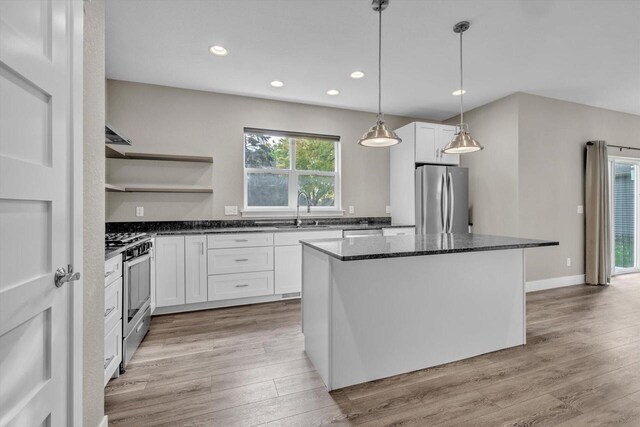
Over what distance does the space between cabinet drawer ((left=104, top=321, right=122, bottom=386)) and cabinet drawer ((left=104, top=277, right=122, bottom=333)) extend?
47 millimetres

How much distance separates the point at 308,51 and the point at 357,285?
2328 millimetres

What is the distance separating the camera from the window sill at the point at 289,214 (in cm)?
401

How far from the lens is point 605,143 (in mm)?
4285

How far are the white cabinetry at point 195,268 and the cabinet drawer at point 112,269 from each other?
1188 mm

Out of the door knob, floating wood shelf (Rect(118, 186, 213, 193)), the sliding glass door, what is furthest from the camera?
the sliding glass door

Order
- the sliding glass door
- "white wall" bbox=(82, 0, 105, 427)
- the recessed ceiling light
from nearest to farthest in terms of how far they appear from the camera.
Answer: "white wall" bbox=(82, 0, 105, 427) → the recessed ceiling light → the sliding glass door

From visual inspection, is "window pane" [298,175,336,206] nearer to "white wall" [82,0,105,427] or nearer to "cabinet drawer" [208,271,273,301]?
"cabinet drawer" [208,271,273,301]

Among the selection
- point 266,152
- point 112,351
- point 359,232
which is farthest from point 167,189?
point 359,232

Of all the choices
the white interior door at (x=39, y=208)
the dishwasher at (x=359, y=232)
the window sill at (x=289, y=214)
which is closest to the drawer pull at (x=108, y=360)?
the white interior door at (x=39, y=208)

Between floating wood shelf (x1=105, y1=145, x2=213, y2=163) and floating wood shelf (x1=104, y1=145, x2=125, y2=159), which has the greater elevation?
floating wood shelf (x1=105, y1=145, x2=213, y2=163)

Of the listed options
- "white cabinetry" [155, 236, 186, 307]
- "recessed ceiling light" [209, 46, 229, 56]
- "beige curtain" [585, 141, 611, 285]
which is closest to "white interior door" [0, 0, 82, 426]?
"recessed ceiling light" [209, 46, 229, 56]

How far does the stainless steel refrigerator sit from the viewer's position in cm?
411

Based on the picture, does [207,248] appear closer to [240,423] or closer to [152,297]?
[152,297]

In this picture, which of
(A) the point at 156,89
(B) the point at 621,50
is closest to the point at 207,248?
(A) the point at 156,89
